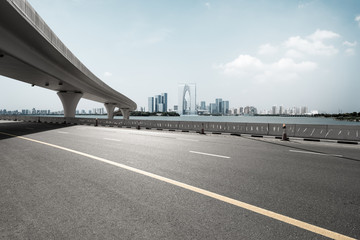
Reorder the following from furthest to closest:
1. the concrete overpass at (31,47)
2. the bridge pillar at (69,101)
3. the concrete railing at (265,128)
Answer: the bridge pillar at (69,101), the concrete railing at (265,128), the concrete overpass at (31,47)

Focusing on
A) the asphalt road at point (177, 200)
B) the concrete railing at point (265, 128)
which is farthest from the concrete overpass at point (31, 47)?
the asphalt road at point (177, 200)

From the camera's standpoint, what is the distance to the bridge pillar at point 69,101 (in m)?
38.3

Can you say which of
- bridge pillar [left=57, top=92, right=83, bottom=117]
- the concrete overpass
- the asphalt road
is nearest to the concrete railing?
the asphalt road

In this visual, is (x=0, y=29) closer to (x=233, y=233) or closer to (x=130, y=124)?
(x=130, y=124)

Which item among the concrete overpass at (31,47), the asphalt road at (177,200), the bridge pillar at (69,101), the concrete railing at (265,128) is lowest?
the asphalt road at (177,200)

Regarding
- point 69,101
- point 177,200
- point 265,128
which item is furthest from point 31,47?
point 69,101

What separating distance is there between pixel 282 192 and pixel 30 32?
1797 centimetres

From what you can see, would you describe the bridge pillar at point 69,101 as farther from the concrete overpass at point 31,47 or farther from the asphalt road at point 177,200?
the asphalt road at point 177,200

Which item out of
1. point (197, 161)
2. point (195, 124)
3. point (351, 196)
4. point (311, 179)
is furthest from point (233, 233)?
point (195, 124)

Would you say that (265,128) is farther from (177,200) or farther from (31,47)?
(31,47)

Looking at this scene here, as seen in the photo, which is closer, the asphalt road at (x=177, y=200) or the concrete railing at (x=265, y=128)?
the asphalt road at (x=177, y=200)

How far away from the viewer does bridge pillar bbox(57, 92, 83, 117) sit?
3828 cm

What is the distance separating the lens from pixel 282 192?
3.80 meters

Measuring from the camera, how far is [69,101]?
38406 millimetres
